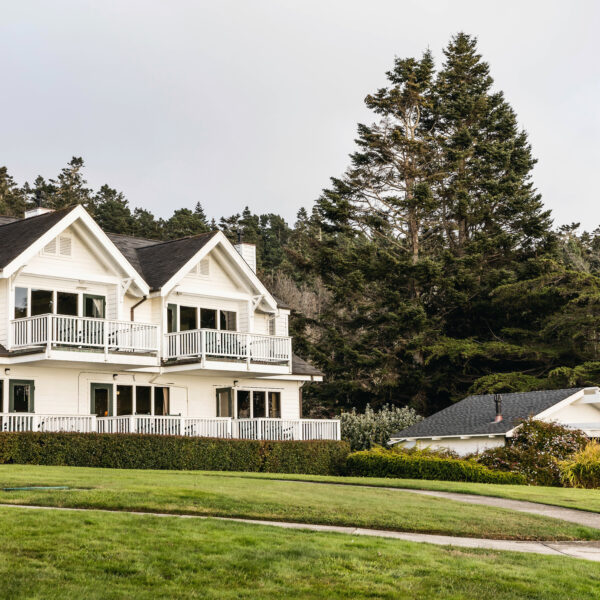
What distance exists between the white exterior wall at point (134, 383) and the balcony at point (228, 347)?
1724 millimetres

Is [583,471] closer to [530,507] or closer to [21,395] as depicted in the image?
[530,507]

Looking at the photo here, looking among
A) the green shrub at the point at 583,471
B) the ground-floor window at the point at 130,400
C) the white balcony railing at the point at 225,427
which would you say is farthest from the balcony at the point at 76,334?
the green shrub at the point at 583,471

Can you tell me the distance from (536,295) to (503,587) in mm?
37915

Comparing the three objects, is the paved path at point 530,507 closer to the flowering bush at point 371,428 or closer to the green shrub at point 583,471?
the green shrub at point 583,471

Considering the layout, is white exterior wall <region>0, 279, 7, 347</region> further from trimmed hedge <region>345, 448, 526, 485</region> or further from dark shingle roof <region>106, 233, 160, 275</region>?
trimmed hedge <region>345, 448, 526, 485</region>

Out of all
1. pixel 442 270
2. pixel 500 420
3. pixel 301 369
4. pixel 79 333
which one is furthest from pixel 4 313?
pixel 442 270

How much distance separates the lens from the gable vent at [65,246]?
103ft

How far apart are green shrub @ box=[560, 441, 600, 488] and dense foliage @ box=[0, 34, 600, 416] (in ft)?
45.1

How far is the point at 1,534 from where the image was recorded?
11.6 meters

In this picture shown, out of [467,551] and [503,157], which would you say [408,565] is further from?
[503,157]

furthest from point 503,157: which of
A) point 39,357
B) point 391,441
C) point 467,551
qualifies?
point 467,551

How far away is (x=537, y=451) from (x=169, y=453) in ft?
38.9

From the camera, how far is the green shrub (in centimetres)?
2905

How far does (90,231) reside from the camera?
3161cm
